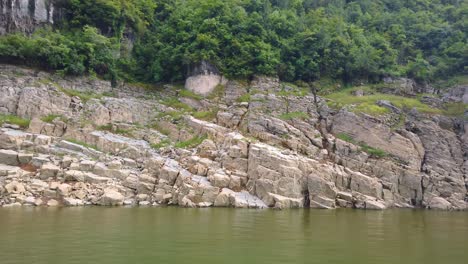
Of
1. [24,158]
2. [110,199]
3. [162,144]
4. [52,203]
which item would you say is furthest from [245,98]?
[52,203]

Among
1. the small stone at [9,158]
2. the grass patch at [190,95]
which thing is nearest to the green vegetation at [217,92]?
the grass patch at [190,95]

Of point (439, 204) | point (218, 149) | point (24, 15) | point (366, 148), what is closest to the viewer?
point (439, 204)

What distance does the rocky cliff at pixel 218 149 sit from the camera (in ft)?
110

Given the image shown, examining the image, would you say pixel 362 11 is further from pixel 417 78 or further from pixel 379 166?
pixel 379 166

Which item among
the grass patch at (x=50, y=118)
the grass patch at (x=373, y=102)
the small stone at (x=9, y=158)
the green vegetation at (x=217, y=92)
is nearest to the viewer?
the small stone at (x=9, y=158)

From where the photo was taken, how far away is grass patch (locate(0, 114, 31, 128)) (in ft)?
128

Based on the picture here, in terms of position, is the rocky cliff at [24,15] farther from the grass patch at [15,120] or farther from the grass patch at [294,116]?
the grass patch at [294,116]

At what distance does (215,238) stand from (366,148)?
2864cm

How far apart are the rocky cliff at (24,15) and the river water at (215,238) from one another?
89.9 feet

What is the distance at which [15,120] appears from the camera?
3941cm

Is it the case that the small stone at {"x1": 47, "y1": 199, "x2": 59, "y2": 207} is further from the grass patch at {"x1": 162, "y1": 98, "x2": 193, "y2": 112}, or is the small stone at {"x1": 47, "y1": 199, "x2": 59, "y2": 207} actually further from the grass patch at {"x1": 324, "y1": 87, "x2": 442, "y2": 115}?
the grass patch at {"x1": 324, "y1": 87, "x2": 442, "y2": 115}

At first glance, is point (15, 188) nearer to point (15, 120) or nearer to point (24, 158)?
point (24, 158)

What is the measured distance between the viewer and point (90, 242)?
16.4 metres

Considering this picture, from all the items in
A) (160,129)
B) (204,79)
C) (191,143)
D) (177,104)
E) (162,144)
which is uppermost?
(204,79)
